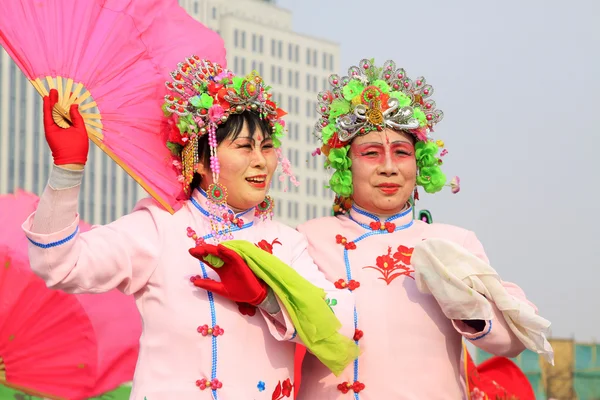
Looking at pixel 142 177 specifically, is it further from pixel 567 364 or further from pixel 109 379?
pixel 567 364

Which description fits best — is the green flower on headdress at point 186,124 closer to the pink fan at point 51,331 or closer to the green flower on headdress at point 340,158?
the green flower on headdress at point 340,158

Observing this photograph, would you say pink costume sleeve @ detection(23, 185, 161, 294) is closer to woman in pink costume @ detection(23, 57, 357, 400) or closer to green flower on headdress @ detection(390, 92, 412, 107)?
woman in pink costume @ detection(23, 57, 357, 400)

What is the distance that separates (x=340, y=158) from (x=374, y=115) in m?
0.25

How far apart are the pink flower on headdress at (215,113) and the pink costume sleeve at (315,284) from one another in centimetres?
65

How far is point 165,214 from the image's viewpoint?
4.22m

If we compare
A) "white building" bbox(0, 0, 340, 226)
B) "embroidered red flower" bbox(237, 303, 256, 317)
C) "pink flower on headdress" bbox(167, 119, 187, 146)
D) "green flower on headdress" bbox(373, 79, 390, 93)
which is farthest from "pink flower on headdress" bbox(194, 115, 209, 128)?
"white building" bbox(0, 0, 340, 226)

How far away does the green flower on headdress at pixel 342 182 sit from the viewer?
475cm

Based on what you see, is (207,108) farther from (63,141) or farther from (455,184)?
(455,184)

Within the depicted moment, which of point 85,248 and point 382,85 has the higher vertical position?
point 382,85

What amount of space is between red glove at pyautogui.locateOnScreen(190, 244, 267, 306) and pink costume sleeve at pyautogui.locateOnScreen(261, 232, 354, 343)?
133 millimetres

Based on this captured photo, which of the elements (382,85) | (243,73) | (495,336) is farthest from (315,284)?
(243,73)

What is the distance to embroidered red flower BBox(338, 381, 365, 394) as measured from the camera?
437 cm

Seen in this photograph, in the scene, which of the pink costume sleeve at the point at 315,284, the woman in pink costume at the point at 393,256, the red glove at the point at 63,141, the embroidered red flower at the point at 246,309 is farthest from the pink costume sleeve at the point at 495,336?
the red glove at the point at 63,141

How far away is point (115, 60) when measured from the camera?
4.19 metres
